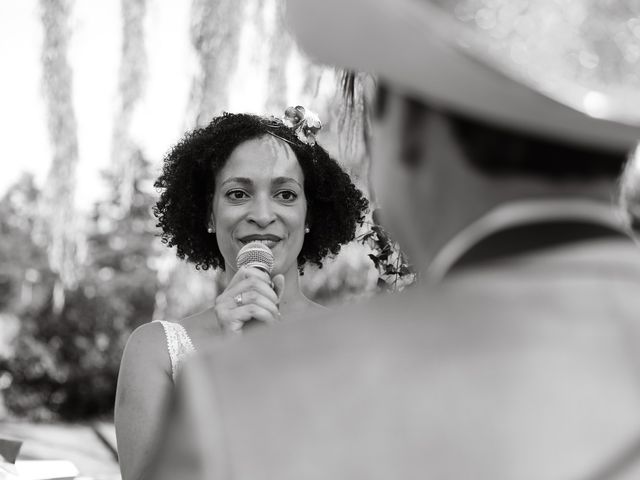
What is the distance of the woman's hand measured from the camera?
304 centimetres

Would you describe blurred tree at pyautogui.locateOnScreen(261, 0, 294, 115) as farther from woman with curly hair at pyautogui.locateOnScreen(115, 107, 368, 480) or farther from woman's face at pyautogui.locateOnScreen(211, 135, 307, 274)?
woman's face at pyautogui.locateOnScreen(211, 135, 307, 274)

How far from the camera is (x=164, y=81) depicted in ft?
26.2

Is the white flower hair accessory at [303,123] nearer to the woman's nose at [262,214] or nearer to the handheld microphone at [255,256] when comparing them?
the woman's nose at [262,214]

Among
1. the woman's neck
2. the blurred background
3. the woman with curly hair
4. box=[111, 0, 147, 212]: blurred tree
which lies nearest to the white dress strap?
the woman with curly hair

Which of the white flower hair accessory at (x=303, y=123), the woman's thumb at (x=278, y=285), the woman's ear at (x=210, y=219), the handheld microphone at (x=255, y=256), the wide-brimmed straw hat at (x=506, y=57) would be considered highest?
the white flower hair accessory at (x=303, y=123)

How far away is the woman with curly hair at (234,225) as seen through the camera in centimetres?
323

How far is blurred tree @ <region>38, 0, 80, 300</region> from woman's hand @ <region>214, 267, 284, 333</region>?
4.62 metres

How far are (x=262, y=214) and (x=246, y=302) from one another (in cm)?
66

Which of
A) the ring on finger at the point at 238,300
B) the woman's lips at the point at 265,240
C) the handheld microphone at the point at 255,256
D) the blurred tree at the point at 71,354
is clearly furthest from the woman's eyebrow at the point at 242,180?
the blurred tree at the point at 71,354

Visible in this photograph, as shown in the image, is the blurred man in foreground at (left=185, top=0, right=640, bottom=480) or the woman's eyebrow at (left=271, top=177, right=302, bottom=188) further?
the woman's eyebrow at (left=271, top=177, right=302, bottom=188)

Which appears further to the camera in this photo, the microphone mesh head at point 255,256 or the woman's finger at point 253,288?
the microphone mesh head at point 255,256

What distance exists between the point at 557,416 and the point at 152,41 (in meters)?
6.76

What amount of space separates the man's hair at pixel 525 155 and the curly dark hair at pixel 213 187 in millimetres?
2704

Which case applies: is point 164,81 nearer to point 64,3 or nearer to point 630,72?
point 64,3
